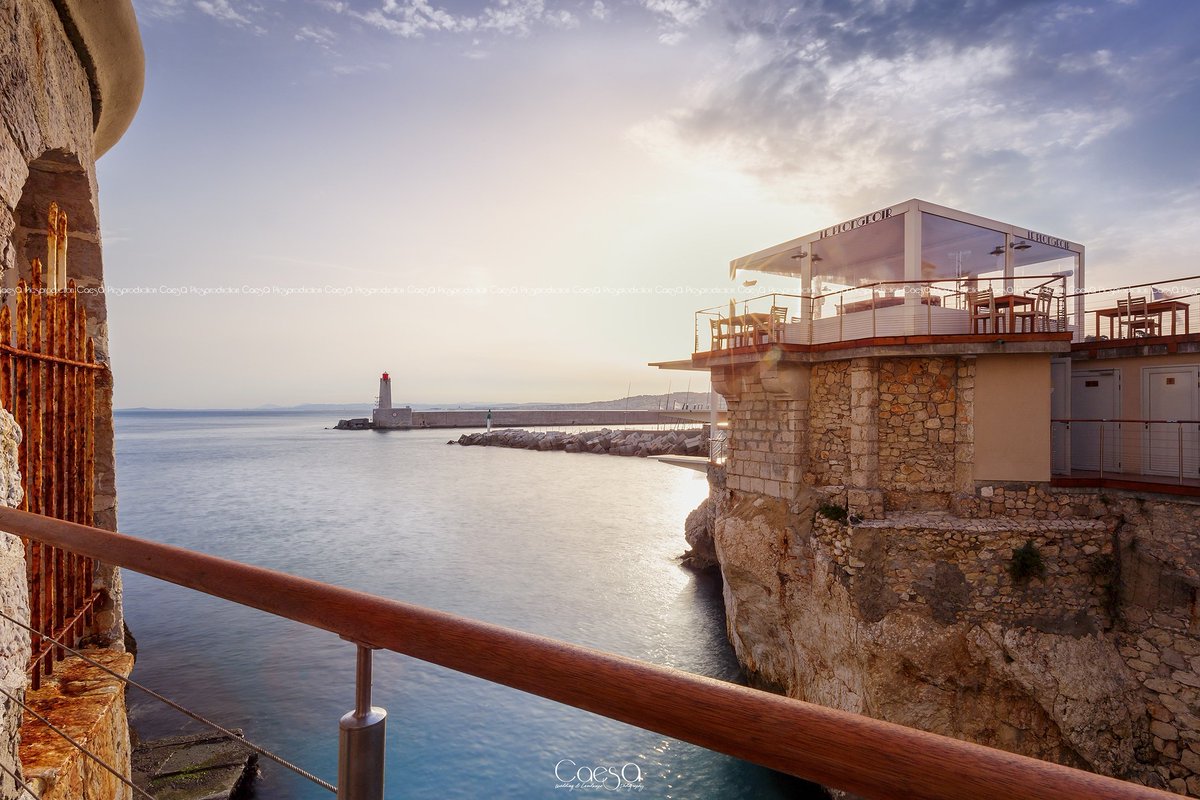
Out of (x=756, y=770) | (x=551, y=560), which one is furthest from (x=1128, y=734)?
(x=551, y=560)

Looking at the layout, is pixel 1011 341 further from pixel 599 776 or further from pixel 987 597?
pixel 599 776

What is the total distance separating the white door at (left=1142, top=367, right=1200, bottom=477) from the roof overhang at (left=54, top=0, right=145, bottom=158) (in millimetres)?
11701

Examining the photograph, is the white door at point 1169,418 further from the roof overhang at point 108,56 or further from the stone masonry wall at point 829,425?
the roof overhang at point 108,56

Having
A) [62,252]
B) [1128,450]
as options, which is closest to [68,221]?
[62,252]

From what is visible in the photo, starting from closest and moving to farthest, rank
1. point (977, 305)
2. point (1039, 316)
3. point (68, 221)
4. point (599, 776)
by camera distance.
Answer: point (68, 221) < point (977, 305) < point (1039, 316) < point (599, 776)

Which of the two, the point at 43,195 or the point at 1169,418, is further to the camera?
the point at 1169,418

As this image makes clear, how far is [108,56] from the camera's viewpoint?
10.5ft

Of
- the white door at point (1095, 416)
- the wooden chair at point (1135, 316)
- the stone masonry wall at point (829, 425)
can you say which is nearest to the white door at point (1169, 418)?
Answer: the white door at point (1095, 416)

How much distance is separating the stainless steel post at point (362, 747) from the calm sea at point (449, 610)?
9514 mm

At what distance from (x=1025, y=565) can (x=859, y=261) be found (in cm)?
638

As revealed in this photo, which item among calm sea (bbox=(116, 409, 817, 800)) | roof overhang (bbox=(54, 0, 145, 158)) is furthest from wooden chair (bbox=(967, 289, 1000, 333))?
roof overhang (bbox=(54, 0, 145, 158))

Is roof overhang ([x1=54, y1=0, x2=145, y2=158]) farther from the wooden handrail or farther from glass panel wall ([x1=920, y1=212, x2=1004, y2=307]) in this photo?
glass panel wall ([x1=920, y1=212, x2=1004, y2=307])

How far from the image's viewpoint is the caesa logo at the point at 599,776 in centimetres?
912

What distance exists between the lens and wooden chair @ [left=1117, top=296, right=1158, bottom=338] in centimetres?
978
